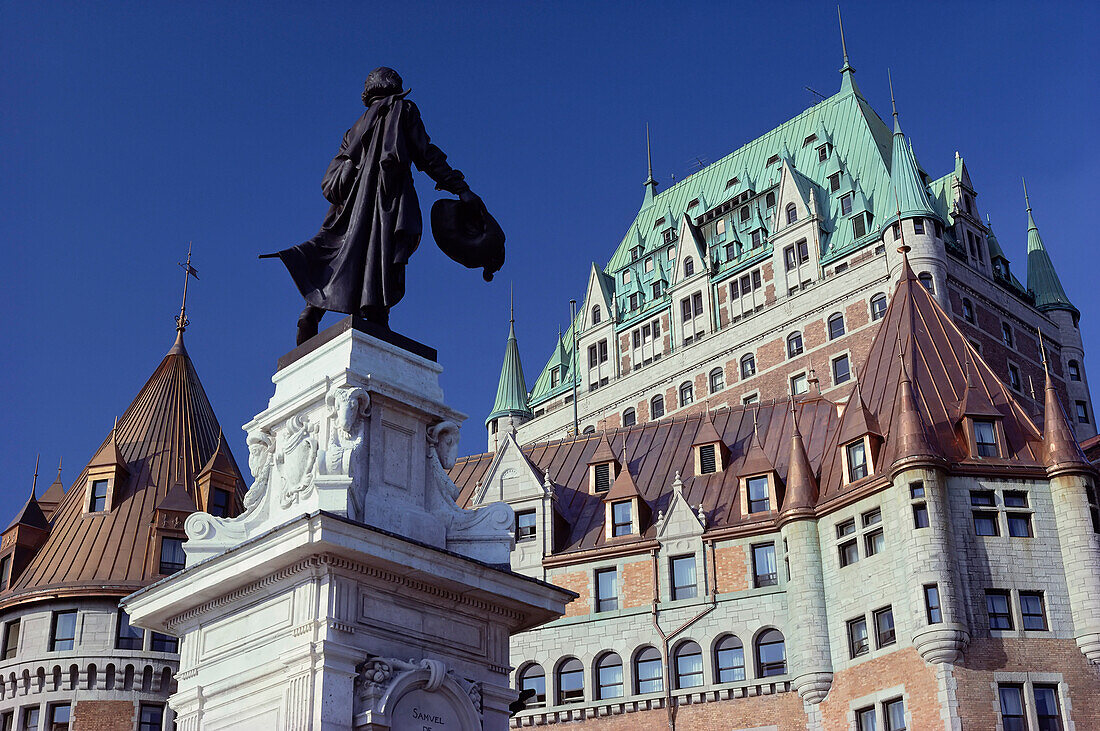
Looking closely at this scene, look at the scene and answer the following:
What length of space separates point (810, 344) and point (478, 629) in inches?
2542

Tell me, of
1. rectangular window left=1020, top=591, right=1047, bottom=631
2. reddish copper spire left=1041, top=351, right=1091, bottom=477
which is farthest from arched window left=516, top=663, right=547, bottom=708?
reddish copper spire left=1041, top=351, right=1091, bottom=477

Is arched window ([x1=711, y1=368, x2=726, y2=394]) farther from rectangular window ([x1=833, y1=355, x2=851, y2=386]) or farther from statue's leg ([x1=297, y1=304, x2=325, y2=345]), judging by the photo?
statue's leg ([x1=297, y1=304, x2=325, y2=345])

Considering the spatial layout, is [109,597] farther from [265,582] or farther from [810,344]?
[810,344]

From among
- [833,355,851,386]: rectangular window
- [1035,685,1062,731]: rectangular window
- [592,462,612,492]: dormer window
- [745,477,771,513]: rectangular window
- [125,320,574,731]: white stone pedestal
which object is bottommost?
[125,320,574,731]: white stone pedestal

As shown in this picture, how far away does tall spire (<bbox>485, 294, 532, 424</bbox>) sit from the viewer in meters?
97.7

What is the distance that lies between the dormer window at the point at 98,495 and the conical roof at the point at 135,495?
37 centimetres

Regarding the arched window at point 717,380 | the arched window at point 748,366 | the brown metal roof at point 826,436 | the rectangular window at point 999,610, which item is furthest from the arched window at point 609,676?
the arched window at point 717,380

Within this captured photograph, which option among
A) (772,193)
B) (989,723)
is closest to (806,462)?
(989,723)

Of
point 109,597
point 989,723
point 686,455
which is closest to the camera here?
point 989,723

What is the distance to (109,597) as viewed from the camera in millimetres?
44531

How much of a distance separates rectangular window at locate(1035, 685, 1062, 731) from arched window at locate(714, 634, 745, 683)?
32.3ft

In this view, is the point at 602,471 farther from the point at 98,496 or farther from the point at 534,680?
the point at 98,496

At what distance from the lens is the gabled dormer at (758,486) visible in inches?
1986

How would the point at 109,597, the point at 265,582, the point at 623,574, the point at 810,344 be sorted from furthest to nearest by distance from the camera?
the point at 810,344 → the point at 623,574 → the point at 109,597 → the point at 265,582
